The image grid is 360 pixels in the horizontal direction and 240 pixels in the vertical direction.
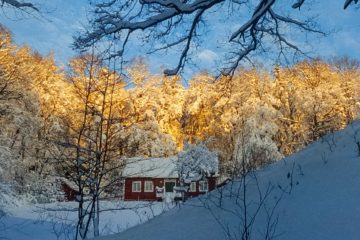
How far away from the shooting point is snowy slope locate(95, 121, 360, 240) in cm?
358

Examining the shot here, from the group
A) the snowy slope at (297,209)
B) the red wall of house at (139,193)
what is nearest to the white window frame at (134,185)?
the red wall of house at (139,193)

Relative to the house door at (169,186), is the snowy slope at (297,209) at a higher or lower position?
lower

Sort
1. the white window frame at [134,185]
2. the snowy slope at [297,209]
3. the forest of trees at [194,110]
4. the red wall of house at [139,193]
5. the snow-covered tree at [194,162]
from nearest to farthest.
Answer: the snowy slope at [297,209] → the forest of trees at [194,110] → the snow-covered tree at [194,162] → the red wall of house at [139,193] → the white window frame at [134,185]

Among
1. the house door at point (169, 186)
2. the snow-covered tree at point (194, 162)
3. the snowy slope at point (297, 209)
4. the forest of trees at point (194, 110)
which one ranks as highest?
the forest of trees at point (194, 110)

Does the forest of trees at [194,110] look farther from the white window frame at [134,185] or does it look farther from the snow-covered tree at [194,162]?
the white window frame at [134,185]

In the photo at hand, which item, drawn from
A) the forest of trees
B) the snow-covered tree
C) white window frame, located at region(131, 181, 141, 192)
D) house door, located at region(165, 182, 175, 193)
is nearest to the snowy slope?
the forest of trees

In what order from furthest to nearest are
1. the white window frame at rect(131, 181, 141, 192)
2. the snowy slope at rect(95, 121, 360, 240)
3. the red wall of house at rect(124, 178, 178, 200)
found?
the white window frame at rect(131, 181, 141, 192) → the red wall of house at rect(124, 178, 178, 200) → the snowy slope at rect(95, 121, 360, 240)

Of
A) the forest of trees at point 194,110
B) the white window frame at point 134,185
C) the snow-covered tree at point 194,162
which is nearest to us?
the forest of trees at point 194,110

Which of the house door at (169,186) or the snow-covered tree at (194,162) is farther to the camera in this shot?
the house door at (169,186)

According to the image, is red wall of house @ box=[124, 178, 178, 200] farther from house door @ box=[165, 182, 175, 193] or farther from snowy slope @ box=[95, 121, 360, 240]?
snowy slope @ box=[95, 121, 360, 240]

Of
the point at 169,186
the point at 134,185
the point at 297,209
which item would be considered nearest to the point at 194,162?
the point at 169,186

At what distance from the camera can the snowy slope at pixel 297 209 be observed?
3584 millimetres

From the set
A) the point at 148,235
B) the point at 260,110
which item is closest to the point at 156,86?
the point at 260,110

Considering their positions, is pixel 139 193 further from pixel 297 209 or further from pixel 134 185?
pixel 297 209
